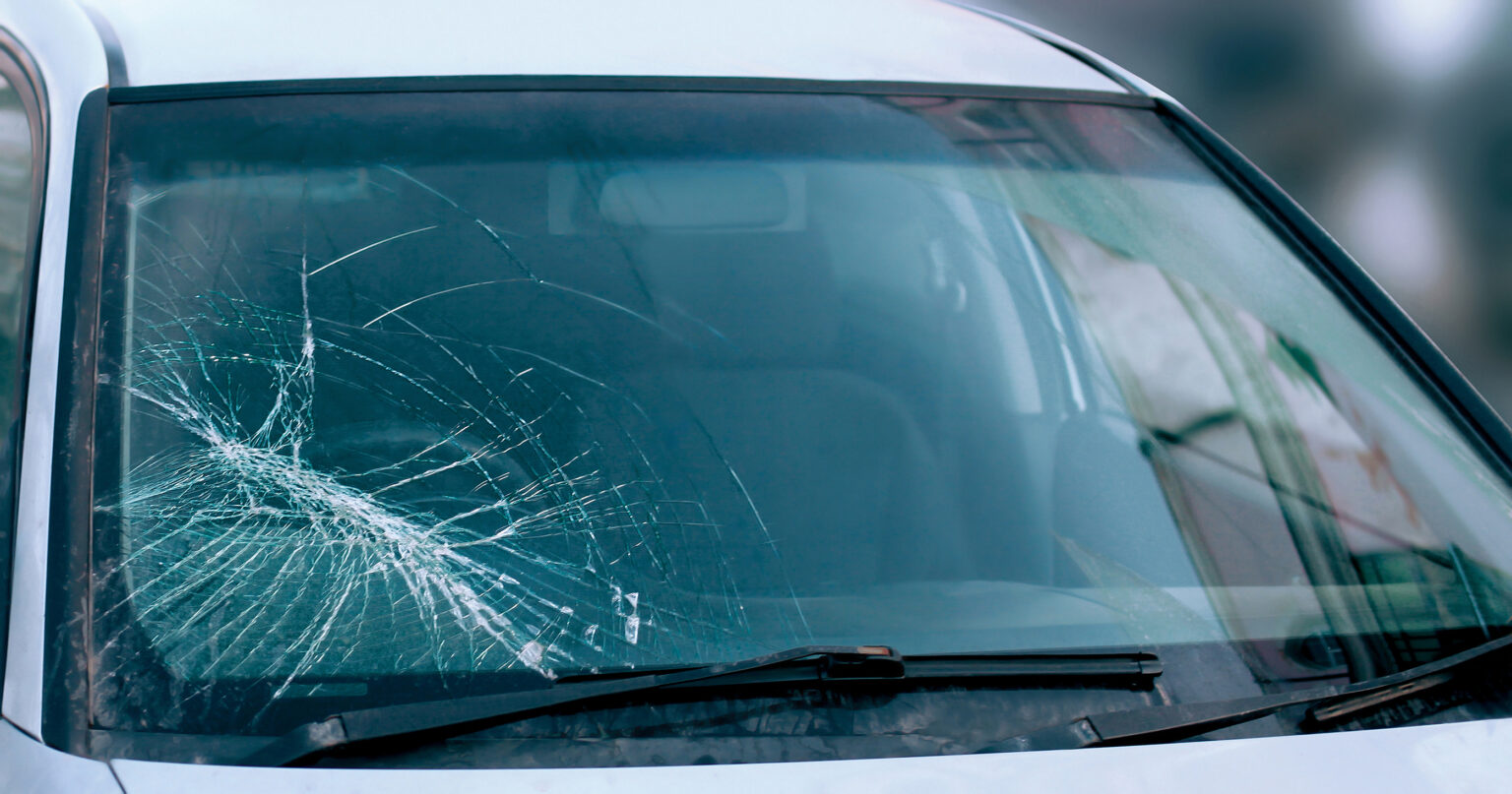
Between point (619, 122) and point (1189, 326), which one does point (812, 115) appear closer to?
point (619, 122)

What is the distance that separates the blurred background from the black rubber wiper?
3509 mm

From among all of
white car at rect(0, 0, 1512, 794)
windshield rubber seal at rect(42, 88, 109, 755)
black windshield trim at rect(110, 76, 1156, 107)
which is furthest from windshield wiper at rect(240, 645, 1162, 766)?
black windshield trim at rect(110, 76, 1156, 107)

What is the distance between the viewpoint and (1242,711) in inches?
44.1

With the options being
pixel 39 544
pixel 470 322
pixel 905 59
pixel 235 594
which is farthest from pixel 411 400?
pixel 905 59

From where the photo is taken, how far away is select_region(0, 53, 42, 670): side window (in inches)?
45.2

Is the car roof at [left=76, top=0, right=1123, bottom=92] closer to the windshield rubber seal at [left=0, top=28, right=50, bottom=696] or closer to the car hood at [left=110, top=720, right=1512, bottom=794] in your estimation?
the windshield rubber seal at [left=0, top=28, right=50, bottom=696]

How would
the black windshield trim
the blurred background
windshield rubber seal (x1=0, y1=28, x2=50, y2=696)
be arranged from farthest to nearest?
1. the blurred background
2. the black windshield trim
3. windshield rubber seal (x1=0, y1=28, x2=50, y2=696)

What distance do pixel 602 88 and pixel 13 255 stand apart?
78cm

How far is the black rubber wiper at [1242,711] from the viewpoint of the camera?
42.4 inches

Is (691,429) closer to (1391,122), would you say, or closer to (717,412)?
(717,412)

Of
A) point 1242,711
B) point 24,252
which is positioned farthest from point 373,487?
point 1242,711

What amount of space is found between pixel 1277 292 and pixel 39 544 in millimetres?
1521

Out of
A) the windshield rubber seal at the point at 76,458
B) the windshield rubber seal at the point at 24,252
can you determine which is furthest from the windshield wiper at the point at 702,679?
the windshield rubber seal at the point at 24,252

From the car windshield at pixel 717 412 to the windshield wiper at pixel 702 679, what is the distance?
4cm
